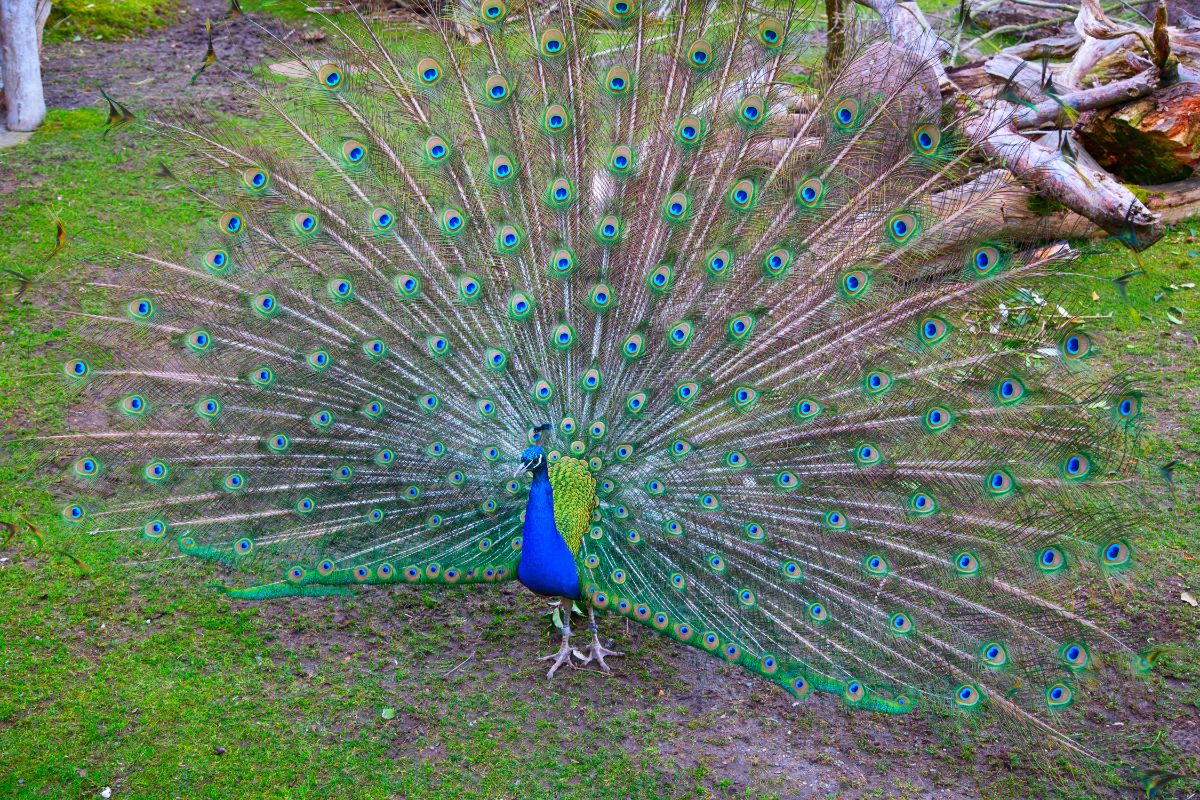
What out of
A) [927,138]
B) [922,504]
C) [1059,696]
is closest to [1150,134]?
[927,138]

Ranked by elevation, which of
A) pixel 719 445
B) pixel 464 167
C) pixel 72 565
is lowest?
pixel 72 565

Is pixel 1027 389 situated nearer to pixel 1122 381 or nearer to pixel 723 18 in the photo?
pixel 1122 381

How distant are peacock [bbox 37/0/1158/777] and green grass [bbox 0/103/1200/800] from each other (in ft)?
1.92

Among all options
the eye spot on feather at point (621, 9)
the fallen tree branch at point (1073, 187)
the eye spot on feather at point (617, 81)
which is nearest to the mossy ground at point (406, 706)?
the fallen tree branch at point (1073, 187)

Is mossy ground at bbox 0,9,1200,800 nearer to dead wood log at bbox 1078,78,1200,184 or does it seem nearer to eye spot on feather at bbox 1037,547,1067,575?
eye spot on feather at bbox 1037,547,1067,575

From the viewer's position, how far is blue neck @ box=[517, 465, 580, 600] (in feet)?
15.0

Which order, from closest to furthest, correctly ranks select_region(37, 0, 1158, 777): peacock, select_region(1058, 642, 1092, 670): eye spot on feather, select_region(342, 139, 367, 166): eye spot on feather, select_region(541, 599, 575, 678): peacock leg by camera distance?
select_region(1058, 642, 1092, 670): eye spot on feather < select_region(37, 0, 1158, 777): peacock < select_region(342, 139, 367, 166): eye spot on feather < select_region(541, 599, 575, 678): peacock leg

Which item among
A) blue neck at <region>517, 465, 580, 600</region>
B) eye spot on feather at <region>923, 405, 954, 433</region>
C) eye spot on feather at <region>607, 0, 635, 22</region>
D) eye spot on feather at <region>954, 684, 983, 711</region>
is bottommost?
eye spot on feather at <region>954, 684, 983, 711</region>

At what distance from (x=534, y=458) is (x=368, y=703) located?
1.53 m

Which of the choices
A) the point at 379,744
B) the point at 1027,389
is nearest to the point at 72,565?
the point at 379,744

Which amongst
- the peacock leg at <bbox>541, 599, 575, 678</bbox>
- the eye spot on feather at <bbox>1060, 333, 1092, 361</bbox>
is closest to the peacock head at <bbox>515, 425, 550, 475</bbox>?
the peacock leg at <bbox>541, 599, 575, 678</bbox>

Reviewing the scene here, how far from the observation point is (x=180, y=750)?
4566mm

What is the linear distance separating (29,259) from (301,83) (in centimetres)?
405

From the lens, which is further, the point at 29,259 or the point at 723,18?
the point at 29,259
